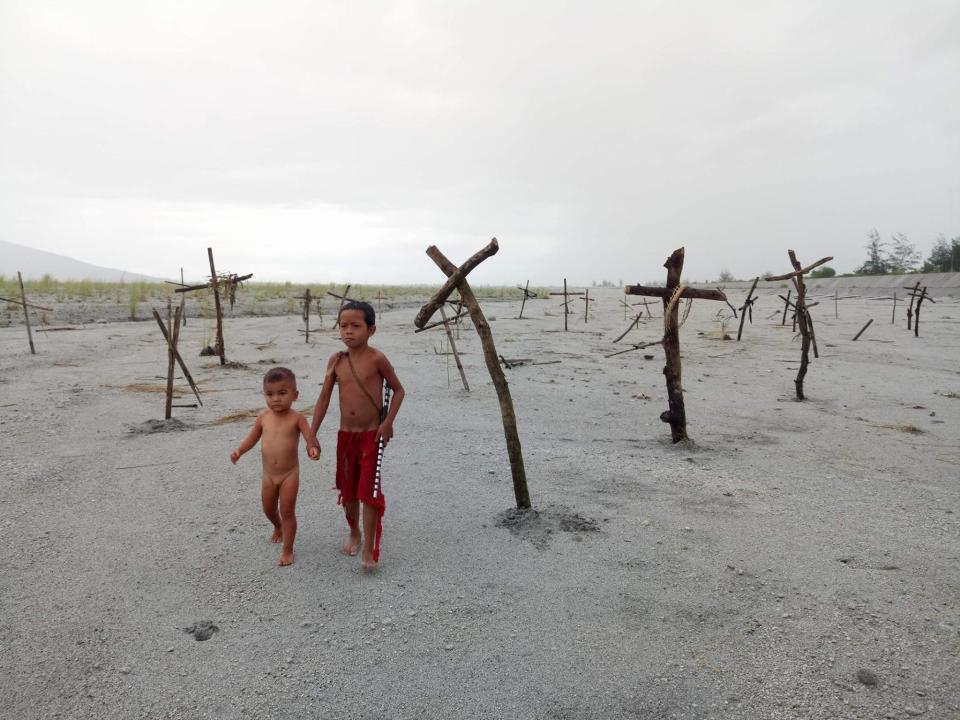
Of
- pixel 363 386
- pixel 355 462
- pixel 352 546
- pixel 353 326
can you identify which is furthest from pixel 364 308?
pixel 352 546

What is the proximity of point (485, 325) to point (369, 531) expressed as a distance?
1.53 metres

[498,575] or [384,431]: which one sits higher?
[384,431]

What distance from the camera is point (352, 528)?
12.9ft

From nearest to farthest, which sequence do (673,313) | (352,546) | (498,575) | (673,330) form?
(498,575) → (352,546) → (673,313) → (673,330)

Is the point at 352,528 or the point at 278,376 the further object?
the point at 352,528

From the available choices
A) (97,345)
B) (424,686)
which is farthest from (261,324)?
(424,686)

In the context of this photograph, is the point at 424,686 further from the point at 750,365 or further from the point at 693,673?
the point at 750,365

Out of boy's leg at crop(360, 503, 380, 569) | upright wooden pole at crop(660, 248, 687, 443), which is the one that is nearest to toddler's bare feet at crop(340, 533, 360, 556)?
boy's leg at crop(360, 503, 380, 569)

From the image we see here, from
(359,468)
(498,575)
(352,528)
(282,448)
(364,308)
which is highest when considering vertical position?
(364,308)

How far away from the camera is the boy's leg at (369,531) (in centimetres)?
364

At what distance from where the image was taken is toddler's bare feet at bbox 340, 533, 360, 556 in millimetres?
3883

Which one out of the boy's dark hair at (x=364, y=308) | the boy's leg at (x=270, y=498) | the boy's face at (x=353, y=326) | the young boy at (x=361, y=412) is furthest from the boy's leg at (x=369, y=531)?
the boy's dark hair at (x=364, y=308)

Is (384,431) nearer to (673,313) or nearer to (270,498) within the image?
(270,498)

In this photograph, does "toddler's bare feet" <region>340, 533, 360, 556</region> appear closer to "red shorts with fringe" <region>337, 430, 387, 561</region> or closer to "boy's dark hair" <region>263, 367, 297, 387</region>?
"red shorts with fringe" <region>337, 430, 387, 561</region>
